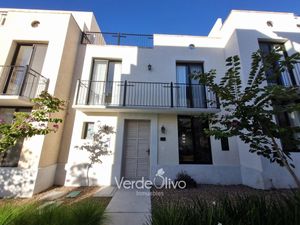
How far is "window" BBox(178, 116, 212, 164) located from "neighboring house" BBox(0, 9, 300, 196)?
0.04 metres

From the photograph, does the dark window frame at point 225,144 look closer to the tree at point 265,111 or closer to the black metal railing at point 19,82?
the tree at point 265,111

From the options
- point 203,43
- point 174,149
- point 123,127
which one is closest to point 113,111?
point 123,127

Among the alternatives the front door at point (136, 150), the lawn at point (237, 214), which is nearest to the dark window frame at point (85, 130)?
the front door at point (136, 150)

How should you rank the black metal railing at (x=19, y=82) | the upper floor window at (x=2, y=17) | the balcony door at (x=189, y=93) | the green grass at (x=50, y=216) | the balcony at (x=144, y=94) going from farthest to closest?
the balcony door at (x=189, y=93), the balcony at (x=144, y=94), the upper floor window at (x=2, y=17), the black metal railing at (x=19, y=82), the green grass at (x=50, y=216)

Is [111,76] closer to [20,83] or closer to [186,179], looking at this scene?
[20,83]

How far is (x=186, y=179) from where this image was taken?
5.95 m

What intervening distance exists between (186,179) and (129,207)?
2.72 metres

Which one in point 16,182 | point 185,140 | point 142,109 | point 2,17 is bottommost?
point 16,182

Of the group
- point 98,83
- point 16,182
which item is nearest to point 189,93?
point 98,83

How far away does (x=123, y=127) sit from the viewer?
6.77 metres

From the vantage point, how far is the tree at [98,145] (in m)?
6.32

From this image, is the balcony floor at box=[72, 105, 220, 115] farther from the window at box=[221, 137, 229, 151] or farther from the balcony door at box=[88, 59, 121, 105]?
the window at box=[221, 137, 229, 151]

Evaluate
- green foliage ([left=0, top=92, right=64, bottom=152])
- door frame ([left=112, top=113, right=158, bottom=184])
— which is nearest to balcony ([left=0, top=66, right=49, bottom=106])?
Answer: green foliage ([left=0, top=92, right=64, bottom=152])

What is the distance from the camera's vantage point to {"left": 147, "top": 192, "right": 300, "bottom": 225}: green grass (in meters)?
1.98
